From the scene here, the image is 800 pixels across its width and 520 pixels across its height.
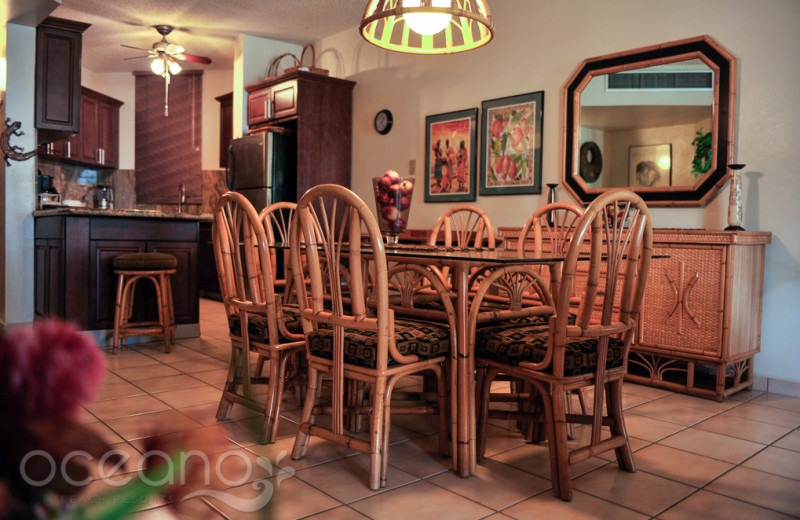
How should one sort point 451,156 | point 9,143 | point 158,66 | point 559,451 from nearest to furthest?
point 559,451, point 9,143, point 451,156, point 158,66

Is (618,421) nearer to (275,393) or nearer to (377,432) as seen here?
(377,432)

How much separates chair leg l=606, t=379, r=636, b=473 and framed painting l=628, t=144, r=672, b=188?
6.62 feet

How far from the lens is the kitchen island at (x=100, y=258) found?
4.14m

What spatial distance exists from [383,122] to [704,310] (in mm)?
3421

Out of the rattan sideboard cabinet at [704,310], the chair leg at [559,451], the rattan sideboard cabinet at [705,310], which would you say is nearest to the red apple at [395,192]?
the chair leg at [559,451]

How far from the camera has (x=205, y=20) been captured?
5828 mm

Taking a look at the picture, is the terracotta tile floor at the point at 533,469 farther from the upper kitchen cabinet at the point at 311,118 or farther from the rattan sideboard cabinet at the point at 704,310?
the upper kitchen cabinet at the point at 311,118

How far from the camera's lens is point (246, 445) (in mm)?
2182

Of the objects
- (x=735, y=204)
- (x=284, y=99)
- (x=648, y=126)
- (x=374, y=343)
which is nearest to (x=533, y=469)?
(x=374, y=343)

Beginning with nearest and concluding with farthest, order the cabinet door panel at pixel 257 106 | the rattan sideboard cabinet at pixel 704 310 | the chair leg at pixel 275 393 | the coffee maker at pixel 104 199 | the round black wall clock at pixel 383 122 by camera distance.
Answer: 1. the chair leg at pixel 275 393
2. the rattan sideboard cabinet at pixel 704 310
3. the round black wall clock at pixel 383 122
4. the cabinet door panel at pixel 257 106
5. the coffee maker at pixel 104 199

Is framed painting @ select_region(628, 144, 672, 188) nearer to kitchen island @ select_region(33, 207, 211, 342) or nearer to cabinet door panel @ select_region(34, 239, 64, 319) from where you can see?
kitchen island @ select_region(33, 207, 211, 342)

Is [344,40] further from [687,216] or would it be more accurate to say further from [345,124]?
[687,216]

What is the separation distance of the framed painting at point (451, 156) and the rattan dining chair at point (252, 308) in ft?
8.92

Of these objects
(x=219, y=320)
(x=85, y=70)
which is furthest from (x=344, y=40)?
(x=85, y=70)
